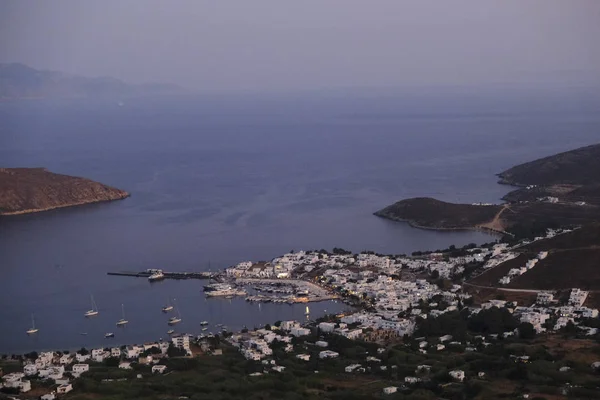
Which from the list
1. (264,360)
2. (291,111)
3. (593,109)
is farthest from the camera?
(291,111)

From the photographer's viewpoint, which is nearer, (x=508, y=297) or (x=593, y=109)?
(x=508, y=297)

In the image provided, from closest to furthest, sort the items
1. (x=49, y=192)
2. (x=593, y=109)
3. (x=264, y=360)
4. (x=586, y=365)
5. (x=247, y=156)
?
(x=586, y=365)
(x=264, y=360)
(x=49, y=192)
(x=247, y=156)
(x=593, y=109)

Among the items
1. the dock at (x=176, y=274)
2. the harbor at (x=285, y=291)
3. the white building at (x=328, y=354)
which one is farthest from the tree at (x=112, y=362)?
the dock at (x=176, y=274)

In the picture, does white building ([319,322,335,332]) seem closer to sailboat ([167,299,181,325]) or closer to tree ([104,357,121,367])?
sailboat ([167,299,181,325])

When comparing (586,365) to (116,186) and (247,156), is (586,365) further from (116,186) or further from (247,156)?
(247,156)

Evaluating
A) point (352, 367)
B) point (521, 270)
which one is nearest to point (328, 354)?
point (352, 367)

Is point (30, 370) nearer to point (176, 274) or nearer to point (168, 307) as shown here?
point (168, 307)

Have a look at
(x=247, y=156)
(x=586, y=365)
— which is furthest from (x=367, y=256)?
(x=247, y=156)
